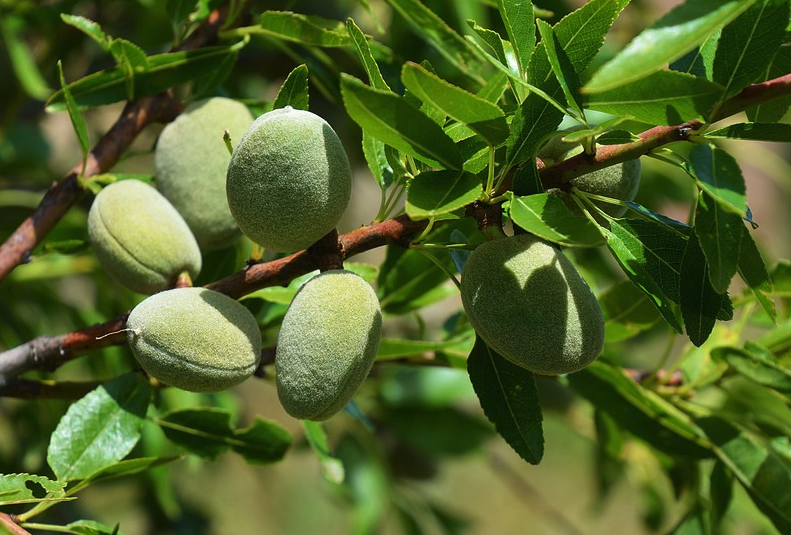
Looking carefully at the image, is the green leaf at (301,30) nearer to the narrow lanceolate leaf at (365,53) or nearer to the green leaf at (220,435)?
the narrow lanceolate leaf at (365,53)

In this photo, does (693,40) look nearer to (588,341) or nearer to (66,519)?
(588,341)

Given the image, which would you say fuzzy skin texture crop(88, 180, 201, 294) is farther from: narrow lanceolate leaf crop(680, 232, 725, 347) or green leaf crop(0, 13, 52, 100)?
green leaf crop(0, 13, 52, 100)

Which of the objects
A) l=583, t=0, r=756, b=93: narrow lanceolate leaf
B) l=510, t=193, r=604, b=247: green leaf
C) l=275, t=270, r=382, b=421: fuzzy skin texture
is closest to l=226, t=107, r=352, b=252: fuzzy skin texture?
l=275, t=270, r=382, b=421: fuzzy skin texture

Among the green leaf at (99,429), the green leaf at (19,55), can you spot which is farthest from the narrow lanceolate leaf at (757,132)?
the green leaf at (19,55)

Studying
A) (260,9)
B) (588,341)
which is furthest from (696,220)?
(260,9)

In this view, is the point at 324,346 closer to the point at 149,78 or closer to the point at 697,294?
the point at 697,294

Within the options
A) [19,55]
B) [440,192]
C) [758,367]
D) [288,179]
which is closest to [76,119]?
[288,179]

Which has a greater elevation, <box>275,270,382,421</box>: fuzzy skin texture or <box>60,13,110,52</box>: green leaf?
<box>60,13,110,52</box>: green leaf
